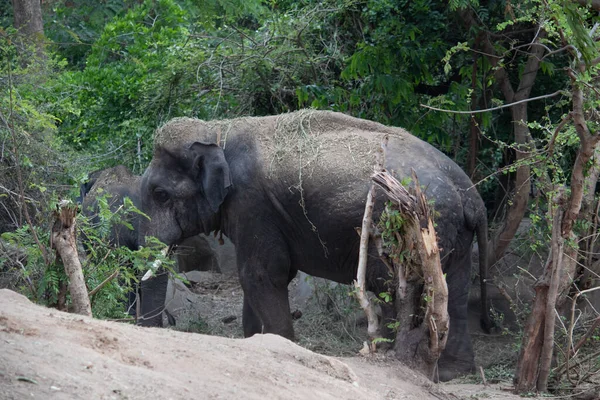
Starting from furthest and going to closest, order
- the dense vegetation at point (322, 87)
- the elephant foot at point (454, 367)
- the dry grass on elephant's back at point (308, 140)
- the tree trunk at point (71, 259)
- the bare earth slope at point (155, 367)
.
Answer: the dense vegetation at point (322, 87)
the dry grass on elephant's back at point (308, 140)
the elephant foot at point (454, 367)
the tree trunk at point (71, 259)
the bare earth slope at point (155, 367)

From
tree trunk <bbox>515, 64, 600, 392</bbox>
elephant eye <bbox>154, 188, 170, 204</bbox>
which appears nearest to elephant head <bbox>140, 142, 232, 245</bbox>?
elephant eye <bbox>154, 188, 170, 204</bbox>

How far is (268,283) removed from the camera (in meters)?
8.98

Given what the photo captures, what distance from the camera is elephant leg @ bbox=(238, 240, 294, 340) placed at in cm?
892

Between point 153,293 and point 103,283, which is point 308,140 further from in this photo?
point 153,293

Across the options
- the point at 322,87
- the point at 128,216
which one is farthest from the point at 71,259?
the point at 322,87

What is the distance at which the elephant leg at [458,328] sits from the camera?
8236 millimetres

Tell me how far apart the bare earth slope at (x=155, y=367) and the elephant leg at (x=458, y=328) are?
1.96 m

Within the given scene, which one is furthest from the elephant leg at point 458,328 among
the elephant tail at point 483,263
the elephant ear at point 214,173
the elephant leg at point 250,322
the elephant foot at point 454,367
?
the elephant ear at point 214,173

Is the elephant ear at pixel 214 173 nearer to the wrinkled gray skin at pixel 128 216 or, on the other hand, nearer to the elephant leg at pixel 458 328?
the wrinkled gray skin at pixel 128 216

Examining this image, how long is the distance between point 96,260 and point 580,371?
4.03 meters

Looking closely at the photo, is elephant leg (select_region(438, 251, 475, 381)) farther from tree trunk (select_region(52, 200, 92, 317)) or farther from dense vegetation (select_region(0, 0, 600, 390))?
tree trunk (select_region(52, 200, 92, 317))

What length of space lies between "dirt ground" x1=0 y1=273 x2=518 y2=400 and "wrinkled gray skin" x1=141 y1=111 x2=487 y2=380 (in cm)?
184

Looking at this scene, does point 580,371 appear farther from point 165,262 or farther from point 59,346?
point 59,346

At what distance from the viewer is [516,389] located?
283 inches
